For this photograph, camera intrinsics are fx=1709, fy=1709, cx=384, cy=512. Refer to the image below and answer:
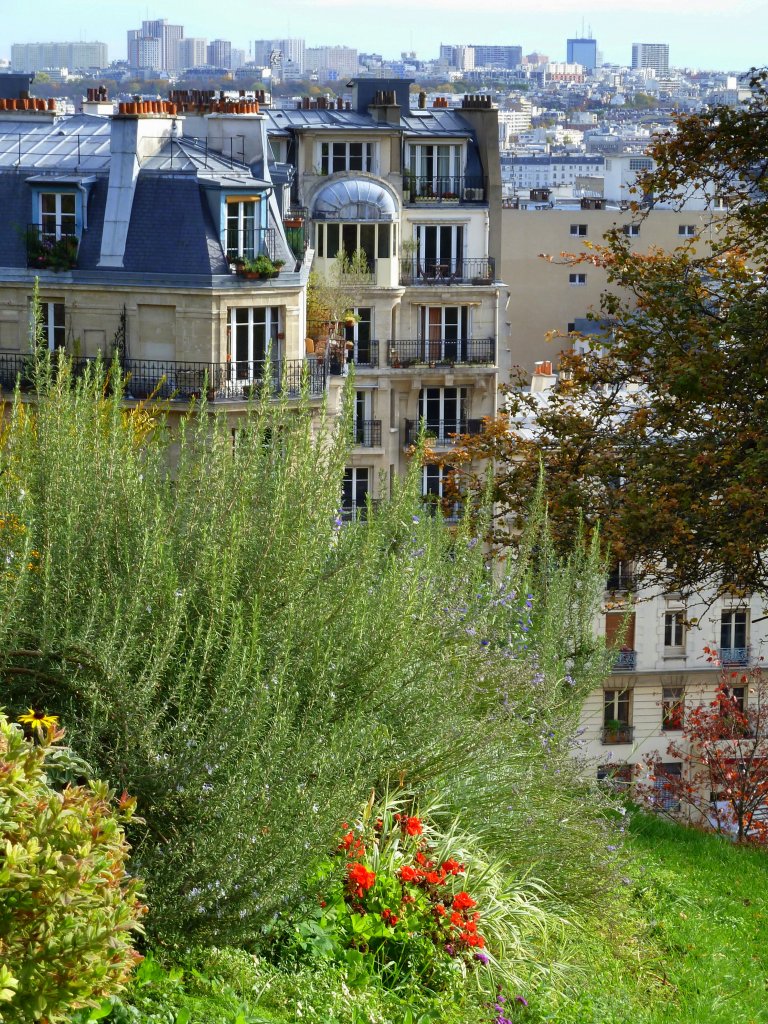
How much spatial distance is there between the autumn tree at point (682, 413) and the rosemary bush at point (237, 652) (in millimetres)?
5881

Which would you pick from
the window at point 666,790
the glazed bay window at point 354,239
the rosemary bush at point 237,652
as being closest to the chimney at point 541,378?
the glazed bay window at point 354,239

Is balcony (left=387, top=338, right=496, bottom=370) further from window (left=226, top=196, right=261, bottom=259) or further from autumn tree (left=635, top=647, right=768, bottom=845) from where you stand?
autumn tree (left=635, top=647, right=768, bottom=845)

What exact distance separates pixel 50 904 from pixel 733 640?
4581 cm

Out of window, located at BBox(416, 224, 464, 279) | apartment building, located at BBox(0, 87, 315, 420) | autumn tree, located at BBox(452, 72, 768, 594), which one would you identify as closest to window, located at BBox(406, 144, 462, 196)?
window, located at BBox(416, 224, 464, 279)

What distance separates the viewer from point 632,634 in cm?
5019

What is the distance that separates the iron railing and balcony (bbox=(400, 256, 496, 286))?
1.93 meters

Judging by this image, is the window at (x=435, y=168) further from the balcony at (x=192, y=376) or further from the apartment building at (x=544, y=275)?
the apartment building at (x=544, y=275)

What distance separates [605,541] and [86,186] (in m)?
20.5

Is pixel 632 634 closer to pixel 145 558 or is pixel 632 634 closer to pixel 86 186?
pixel 86 186

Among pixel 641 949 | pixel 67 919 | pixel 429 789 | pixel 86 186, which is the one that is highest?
pixel 86 186

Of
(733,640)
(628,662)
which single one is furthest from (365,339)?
(733,640)

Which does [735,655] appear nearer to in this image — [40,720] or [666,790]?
[666,790]

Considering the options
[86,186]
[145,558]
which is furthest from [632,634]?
[145,558]

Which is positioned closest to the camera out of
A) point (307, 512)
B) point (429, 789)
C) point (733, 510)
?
point (307, 512)
